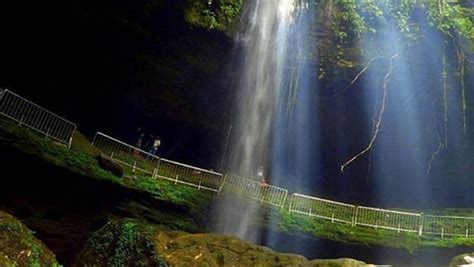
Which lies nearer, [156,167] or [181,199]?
[181,199]

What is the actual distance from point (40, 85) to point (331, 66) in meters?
8.40

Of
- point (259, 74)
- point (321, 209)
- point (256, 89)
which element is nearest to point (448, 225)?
point (321, 209)

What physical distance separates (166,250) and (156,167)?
673 centimetres

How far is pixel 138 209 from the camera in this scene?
11578 mm

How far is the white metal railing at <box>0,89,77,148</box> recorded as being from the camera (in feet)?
37.6

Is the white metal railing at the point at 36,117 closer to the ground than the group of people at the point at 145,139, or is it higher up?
closer to the ground

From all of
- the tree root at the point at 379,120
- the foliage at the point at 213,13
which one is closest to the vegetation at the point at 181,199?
the tree root at the point at 379,120

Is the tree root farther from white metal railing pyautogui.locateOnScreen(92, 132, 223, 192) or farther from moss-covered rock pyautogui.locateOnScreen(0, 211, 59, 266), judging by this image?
moss-covered rock pyautogui.locateOnScreen(0, 211, 59, 266)

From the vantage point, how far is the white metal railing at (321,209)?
1375 centimetres

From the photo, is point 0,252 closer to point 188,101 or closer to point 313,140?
point 188,101

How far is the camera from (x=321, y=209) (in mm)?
14398

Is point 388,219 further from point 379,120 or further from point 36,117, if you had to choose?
point 36,117

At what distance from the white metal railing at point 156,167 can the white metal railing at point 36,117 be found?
4.20 feet

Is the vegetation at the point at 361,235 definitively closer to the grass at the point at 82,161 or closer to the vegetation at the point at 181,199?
the vegetation at the point at 181,199
